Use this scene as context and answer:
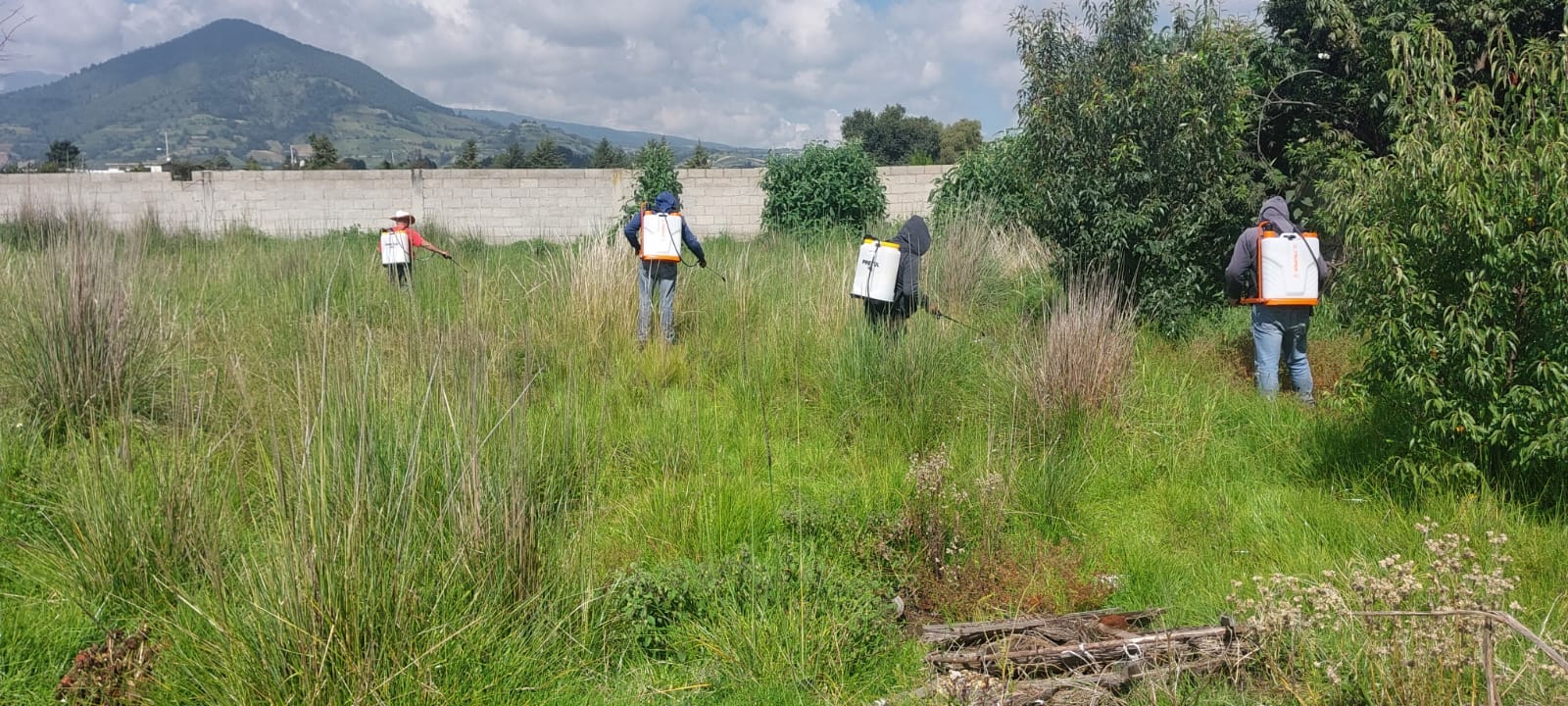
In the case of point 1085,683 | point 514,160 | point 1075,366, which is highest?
point 514,160

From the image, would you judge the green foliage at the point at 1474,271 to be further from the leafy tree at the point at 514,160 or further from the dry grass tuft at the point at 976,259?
the leafy tree at the point at 514,160

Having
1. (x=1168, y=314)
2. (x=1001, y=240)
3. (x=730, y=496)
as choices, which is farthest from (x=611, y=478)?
(x=1001, y=240)

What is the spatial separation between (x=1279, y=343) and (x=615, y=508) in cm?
471

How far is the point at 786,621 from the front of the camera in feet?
12.0

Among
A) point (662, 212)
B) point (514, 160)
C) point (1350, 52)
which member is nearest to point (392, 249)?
point (662, 212)

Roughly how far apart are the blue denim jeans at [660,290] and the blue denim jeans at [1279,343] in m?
4.60

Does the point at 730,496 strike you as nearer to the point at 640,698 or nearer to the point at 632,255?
the point at 640,698

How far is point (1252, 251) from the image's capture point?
6.81 m

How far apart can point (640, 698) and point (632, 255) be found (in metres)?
6.20

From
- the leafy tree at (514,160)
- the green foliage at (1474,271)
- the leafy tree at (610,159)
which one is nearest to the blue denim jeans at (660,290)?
the green foliage at (1474,271)

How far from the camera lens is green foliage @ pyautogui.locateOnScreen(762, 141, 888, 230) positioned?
61.9 ft

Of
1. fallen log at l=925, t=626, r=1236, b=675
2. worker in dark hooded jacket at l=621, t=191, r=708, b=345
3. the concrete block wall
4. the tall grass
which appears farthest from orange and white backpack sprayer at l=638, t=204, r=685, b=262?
the concrete block wall

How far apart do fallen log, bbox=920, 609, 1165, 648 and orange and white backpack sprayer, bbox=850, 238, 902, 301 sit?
377cm

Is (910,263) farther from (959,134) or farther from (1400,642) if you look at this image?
(959,134)
